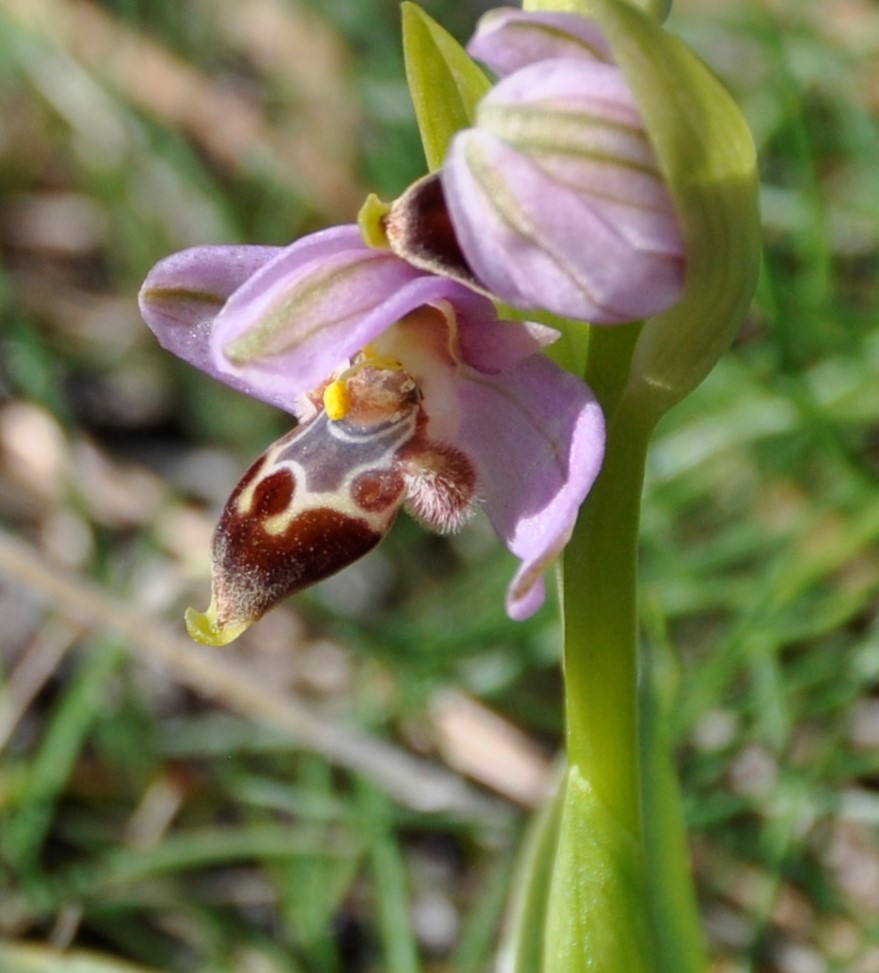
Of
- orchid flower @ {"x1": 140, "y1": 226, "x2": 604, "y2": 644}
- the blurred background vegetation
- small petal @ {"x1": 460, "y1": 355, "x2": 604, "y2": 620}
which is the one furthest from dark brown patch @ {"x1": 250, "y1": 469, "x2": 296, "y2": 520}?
the blurred background vegetation

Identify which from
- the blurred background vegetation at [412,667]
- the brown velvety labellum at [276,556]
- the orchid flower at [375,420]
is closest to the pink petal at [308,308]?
the orchid flower at [375,420]

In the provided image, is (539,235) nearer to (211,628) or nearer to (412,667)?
(211,628)

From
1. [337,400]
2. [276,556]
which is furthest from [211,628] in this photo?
[337,400]

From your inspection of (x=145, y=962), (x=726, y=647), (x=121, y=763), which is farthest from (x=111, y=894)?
(x=726, y=647)

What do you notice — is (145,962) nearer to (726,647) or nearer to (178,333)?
(726,647)

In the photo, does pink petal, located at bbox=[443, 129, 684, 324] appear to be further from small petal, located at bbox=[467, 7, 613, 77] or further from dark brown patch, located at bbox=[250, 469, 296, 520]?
dark brown patch, located at bbox=[250, 469, 296, 520]

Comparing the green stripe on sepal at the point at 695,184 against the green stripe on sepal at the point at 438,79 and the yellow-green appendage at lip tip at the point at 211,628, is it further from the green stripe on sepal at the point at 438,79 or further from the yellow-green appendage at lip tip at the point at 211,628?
the yellow-green appendage at lip tip at the point at 211,628
